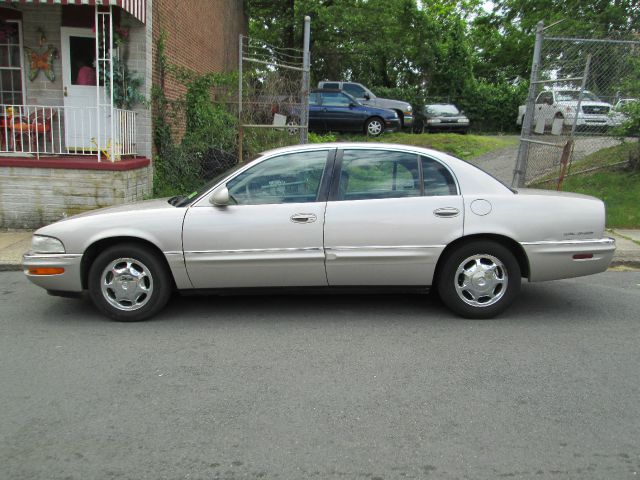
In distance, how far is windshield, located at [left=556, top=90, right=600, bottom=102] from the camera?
10.2 m

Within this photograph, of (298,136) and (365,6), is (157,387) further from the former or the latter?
(365,6)

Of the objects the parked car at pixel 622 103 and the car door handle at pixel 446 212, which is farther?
the parked car at pixel 622 103

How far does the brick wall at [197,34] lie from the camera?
11414 mm

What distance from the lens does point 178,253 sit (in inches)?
199

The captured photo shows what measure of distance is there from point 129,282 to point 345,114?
44.4 feet

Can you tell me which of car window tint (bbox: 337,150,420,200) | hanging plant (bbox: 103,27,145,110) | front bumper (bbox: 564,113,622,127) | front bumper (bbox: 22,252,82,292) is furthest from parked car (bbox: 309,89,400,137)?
front bumper (bbox: 22,252,82,292)

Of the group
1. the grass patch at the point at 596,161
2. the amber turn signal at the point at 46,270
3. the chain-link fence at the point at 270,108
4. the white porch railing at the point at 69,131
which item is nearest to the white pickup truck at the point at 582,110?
the grass patch at the point at 596,161

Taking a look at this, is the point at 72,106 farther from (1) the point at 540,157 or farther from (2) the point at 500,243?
(1) the point at 540,157

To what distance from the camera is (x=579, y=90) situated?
995cm

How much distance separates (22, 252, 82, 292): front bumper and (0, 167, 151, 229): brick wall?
411 cm

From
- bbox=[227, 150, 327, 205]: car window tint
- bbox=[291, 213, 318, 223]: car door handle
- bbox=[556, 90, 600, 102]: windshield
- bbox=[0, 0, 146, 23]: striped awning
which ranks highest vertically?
bbox=[0, 0, 146, 23]: striped awning

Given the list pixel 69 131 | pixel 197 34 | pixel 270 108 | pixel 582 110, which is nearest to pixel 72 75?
pixel 69 131

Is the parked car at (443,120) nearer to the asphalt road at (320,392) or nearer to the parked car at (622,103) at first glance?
the parked car at (622,103)

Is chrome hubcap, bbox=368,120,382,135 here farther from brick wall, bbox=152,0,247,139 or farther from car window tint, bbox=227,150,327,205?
car window tint, bbox=227,150,327,205
